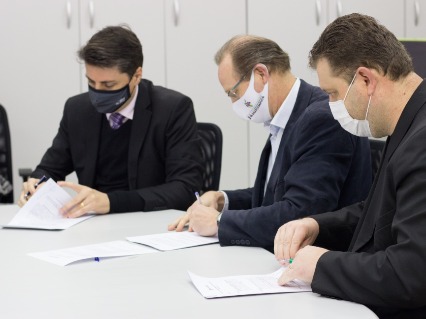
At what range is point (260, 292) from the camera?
5.03 feet

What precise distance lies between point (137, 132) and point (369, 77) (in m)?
1.62

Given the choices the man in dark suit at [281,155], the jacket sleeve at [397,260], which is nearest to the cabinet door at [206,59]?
the man in dark suit at [281,155]

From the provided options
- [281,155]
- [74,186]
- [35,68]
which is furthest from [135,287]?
[35,68]

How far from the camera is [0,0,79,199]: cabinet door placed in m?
4.16

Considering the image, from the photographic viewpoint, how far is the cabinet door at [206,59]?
447 centimetres

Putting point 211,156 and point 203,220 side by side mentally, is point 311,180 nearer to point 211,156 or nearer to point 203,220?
point 203,220

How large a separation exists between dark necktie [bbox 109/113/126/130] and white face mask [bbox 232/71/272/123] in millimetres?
824

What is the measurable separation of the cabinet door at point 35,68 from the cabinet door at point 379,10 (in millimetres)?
1684

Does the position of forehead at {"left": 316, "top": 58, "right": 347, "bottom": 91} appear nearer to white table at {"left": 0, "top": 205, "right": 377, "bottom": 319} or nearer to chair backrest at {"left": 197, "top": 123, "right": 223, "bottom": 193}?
white table at {"left": 0, "top": 205, "right": 377, "bottom": 319}

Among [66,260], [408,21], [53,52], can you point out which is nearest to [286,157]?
[66,260]

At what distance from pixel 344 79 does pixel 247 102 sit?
773 mm

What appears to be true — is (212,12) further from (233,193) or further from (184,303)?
(184,303)

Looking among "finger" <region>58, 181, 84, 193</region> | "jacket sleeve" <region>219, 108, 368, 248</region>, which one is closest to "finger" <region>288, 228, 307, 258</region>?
"jacket sleeve" <region>219, 108, 368, 248</region>

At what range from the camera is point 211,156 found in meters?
3.35
